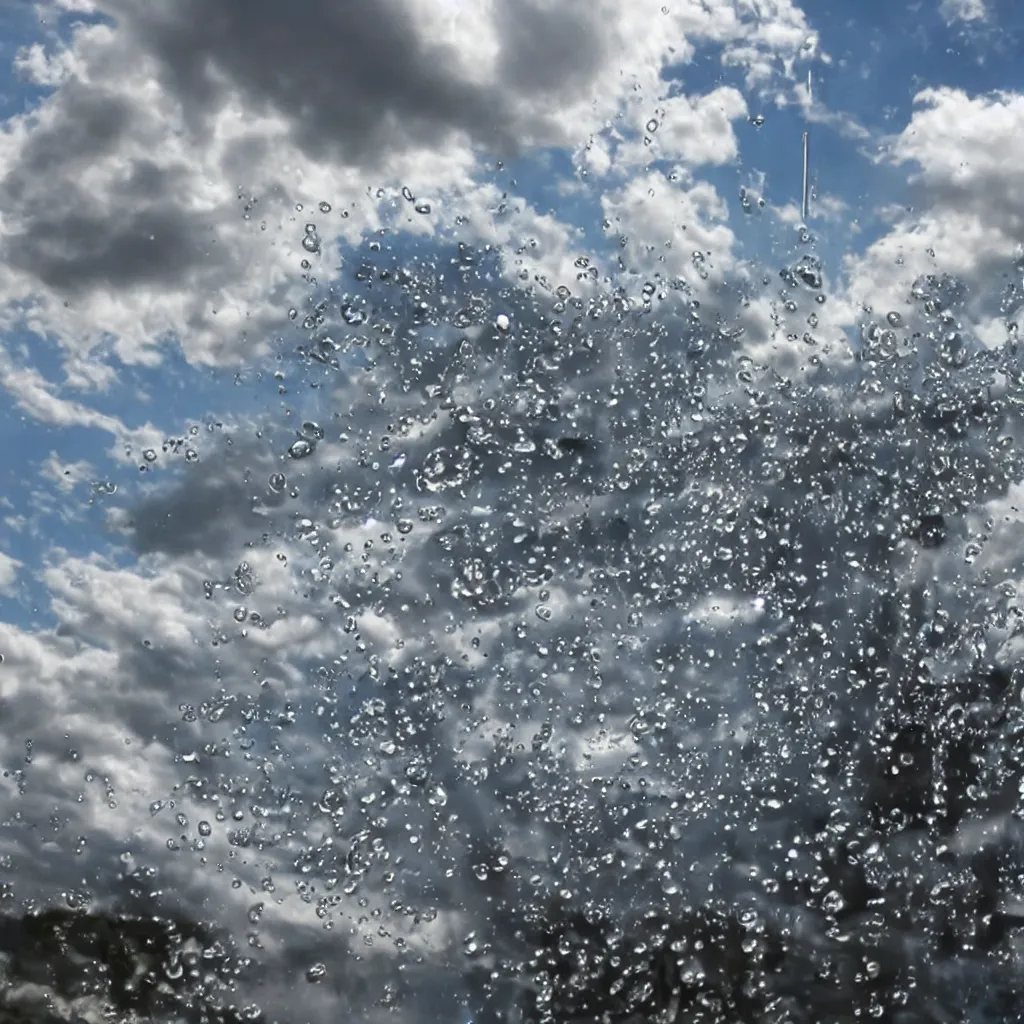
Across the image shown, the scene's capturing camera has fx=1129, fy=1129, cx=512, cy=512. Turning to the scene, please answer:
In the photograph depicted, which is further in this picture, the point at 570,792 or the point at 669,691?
the point at 570,792

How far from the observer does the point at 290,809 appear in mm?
12234

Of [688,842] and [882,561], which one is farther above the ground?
[882,561]

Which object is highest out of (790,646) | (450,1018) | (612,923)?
(790,646)

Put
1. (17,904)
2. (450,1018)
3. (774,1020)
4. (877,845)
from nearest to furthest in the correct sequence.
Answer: (877,845), (450,1018), (774,1020), (17,904)

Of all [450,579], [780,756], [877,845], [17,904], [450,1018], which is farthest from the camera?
[17,904]

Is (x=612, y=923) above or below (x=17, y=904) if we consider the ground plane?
below

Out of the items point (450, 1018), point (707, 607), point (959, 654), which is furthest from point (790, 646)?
point (450, 1018)

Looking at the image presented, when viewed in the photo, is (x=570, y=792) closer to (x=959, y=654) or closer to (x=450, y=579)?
(x=450, y=579)

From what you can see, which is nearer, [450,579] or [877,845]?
[450,579]

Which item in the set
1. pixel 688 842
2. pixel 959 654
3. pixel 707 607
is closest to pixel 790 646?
pixel 707 607

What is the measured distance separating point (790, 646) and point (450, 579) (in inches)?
138

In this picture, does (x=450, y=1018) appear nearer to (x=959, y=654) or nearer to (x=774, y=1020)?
(x=774, y=1020)

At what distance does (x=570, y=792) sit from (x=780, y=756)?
2.33m

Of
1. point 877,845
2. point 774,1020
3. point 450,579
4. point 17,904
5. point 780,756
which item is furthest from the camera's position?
point 17,904
